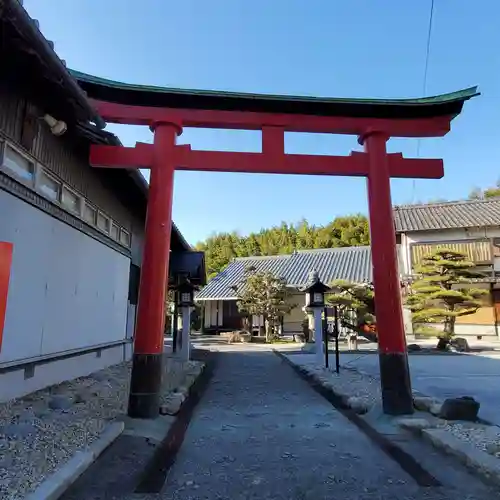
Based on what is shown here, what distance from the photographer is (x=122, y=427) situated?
4.69m

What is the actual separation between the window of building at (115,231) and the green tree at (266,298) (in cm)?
1240

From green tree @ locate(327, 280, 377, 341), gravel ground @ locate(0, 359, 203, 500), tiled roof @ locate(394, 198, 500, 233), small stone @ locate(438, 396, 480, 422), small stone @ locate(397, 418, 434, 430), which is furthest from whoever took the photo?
tiled roof @ locate(394, 198, 500, 233)

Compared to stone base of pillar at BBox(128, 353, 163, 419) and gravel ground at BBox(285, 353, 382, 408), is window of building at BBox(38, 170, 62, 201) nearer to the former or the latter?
stone base of pillar at BBox(128, 353, 163, 419)

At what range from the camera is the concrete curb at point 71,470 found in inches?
114

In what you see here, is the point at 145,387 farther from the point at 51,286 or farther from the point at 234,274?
the point at 234,274

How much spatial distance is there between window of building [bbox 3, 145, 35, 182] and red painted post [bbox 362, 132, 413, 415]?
4.79 m

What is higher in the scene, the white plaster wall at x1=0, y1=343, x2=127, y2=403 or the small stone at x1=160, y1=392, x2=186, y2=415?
the white plaster wall at x1=0, y1=343, x2=127, y2=403

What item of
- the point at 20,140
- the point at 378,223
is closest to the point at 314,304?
the point at 378,223

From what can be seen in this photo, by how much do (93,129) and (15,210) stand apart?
147cm

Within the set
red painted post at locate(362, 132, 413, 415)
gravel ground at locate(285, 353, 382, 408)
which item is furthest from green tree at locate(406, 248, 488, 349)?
red painted post at locate(362, 132, 413, 415)

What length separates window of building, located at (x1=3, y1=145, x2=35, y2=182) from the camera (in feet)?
17.0

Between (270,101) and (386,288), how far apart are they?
319 cm

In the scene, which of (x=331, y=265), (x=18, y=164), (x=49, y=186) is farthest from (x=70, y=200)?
(x=331, y=265)

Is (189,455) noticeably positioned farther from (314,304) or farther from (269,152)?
(314,304)
